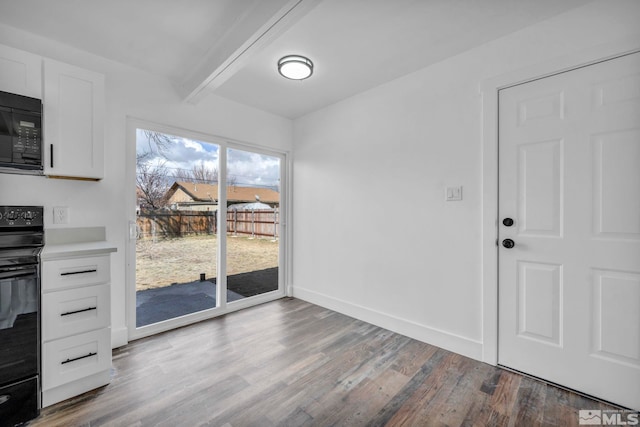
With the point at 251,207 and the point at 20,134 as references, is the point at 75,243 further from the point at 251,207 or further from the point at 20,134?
the point at 251,207

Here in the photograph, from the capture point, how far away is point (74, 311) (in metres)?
1.78

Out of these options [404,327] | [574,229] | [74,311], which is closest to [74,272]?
[74,311]

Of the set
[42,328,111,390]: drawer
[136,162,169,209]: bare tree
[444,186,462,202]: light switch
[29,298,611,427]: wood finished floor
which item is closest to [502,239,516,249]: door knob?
[444,186,462,202]: light switch

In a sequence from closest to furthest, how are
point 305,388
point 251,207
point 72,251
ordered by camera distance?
point 72,251, point 305,388, point 251,207

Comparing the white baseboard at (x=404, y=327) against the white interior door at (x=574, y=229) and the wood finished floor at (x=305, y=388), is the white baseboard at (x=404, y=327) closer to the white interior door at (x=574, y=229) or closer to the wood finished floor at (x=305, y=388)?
the wood finished floor at (x=305, y=388)

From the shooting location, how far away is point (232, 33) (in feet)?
6.64

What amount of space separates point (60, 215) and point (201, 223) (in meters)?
1.14

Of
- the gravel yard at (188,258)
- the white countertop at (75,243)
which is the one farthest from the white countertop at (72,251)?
the gravel yard at (188,258)

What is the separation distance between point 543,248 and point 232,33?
271 centimetres

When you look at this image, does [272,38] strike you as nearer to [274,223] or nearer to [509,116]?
[509,116]

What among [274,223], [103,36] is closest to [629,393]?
[274,223]

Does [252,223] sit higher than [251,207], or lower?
lower

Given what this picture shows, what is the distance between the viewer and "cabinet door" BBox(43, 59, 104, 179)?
1919 millimetres

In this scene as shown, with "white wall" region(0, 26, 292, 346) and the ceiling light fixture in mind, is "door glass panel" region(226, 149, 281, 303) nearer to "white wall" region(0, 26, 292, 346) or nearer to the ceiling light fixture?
"white wall" region(0, 26, 292, 346)
